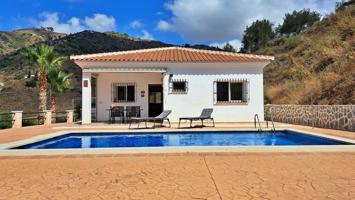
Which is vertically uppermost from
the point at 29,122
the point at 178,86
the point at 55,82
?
the point at 55,82

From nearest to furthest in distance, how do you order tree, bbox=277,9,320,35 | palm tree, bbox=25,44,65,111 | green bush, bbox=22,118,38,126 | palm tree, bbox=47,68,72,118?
1. green bush, bbox=22,118,38,126
2. palm tree, bbox=25,44,65,111
3. palm tree, bbox=47,68,72,118
4. tree, bbox=277,9,320,35

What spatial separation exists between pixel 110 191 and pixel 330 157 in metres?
5.55

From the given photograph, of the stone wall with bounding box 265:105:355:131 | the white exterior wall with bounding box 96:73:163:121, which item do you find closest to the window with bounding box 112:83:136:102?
the white exterior wall with bounding box 96:73:163:121

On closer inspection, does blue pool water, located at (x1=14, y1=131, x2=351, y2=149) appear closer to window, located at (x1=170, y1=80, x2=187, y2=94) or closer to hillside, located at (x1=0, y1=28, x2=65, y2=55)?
window, located at (x1=170, y1=80, x2=187, y2=94)

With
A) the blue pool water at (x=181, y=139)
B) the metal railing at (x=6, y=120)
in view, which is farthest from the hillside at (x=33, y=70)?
the blue pool water at (x=181, y=139)

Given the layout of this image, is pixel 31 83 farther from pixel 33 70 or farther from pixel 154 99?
pixel 154 99

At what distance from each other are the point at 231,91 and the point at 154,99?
5.25m

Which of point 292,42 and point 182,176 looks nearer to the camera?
point 182,176

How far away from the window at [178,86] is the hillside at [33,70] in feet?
65.9

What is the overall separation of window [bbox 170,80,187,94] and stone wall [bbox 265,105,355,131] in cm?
518

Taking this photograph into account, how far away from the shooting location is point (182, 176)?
5492 mm

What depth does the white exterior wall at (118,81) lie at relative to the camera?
18844 mm

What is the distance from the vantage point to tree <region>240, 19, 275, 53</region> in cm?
5238

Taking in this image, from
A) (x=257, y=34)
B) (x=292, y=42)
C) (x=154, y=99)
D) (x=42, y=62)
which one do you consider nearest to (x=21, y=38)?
(x=257, y=34)
